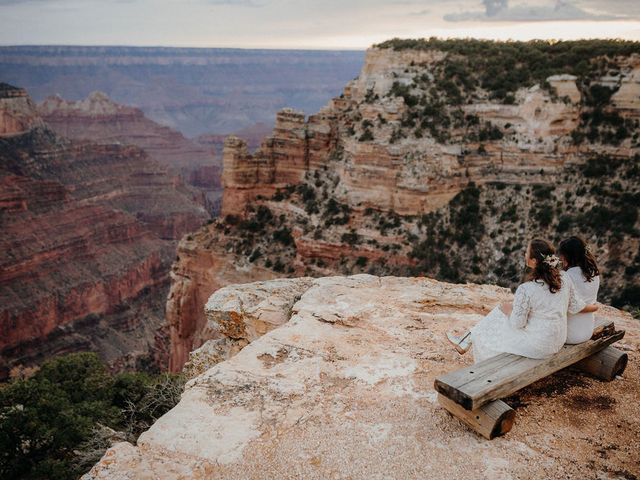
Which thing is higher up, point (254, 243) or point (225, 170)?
point (225, 170)

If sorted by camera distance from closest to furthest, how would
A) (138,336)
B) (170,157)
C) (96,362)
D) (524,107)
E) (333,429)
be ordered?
(333,429) → (96,362) → (524,107) → (138,336) → (170,157)

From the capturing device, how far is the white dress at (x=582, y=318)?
254 inches

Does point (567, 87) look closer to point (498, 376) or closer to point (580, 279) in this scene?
point (580, 279)

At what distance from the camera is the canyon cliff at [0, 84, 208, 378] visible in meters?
48.6

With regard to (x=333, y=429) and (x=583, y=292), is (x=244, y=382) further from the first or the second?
(x=583, y=292)

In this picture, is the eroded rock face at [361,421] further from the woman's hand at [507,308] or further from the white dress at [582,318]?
the woman's hand at [507,308]

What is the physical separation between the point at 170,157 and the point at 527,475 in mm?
132352

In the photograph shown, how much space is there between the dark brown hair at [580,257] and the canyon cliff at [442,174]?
67.5 ft

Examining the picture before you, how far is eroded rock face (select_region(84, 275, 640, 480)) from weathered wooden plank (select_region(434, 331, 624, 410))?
0.42 meters

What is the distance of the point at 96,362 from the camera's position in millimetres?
19844


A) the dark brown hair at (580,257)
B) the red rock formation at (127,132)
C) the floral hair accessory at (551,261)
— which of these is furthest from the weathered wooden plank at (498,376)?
the red rock formation at (127,132)

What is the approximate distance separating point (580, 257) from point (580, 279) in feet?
0.96

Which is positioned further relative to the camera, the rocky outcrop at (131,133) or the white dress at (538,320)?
the rocky outcrop at (131,133)

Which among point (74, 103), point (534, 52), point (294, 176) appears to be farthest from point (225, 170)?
point (74, 103)
